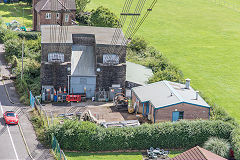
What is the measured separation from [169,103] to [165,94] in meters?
2.54

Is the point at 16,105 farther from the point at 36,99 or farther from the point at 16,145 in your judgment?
the point at 16,145

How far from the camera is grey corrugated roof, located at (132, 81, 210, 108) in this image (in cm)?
5816

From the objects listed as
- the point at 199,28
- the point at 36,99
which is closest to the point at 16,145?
the point at 36,99

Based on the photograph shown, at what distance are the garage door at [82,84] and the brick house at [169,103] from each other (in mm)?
7138

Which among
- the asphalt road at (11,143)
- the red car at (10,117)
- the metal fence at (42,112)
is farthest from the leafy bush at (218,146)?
the red car at (10,117)

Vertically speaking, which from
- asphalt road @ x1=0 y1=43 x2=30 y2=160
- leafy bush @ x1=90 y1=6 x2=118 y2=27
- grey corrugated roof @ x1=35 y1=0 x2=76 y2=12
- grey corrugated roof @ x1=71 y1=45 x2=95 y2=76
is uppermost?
grey corrugated roof @ x1=35 y1=0 x2=76 y2=12

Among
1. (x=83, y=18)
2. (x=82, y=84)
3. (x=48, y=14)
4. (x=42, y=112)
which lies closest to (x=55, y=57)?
(x=82, y=84)

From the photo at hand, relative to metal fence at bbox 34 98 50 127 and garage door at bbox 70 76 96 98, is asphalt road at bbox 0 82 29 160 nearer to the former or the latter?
metal fence at bbox 34 98 50 127

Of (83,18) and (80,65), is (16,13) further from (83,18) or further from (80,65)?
(80,65)

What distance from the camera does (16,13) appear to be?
11362 centimetres

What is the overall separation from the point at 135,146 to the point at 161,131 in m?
3.49

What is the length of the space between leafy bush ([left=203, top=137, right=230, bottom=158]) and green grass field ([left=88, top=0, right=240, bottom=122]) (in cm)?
1274

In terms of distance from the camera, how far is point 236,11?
12988cm

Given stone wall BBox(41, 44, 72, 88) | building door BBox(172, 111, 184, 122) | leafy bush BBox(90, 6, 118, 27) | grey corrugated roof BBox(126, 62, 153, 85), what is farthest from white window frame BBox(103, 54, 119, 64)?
leafy bush BBox(90, 6, 118, 27)
